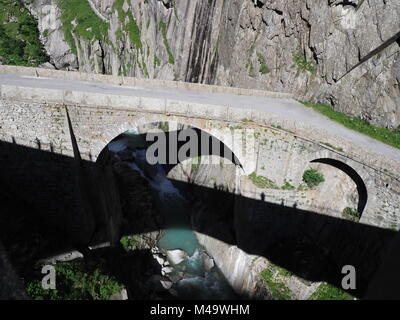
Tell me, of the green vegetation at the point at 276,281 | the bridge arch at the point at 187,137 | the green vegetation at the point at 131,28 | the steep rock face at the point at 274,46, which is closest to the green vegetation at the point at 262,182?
the bridge arch at the point at 187,137

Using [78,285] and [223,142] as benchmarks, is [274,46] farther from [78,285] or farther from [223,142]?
[78,285]

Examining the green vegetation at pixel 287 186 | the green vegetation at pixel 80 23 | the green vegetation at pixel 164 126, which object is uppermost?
the green vegetation at pixel 80 23

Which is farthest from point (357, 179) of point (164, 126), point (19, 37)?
point (19, 37)

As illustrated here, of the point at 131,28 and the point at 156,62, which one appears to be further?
the point at 131,28

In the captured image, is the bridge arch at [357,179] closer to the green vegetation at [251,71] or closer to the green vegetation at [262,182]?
the green vegetation at [262,182]

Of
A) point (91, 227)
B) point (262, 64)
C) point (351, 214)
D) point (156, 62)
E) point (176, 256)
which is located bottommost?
point (176, 256)

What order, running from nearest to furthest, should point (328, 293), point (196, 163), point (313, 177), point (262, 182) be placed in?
1. point (328, 293)
2. point (313, 177)
3. point (262, 182)
4. point (196, 163)

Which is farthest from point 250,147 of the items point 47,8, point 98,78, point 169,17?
point 47,8

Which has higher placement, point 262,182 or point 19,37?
point 19,37
